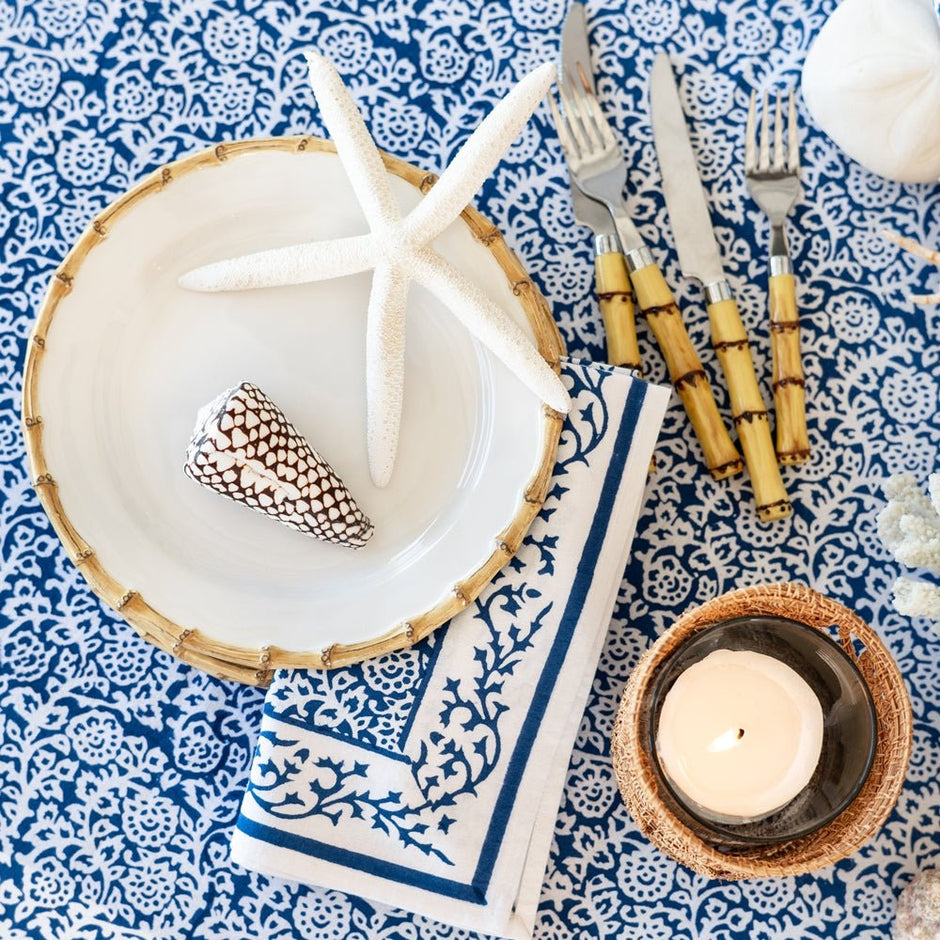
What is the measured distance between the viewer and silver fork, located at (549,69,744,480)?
0.64 meters

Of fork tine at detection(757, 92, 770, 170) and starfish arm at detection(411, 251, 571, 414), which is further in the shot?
fork tine at detection(757, 92, 770, 170)

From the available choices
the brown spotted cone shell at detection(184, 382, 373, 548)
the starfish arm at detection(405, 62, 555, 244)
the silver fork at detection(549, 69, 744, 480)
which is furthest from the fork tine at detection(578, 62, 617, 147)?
the brown spotted cone shell at detection(184, 382, 373, 548)

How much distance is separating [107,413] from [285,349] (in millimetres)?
119

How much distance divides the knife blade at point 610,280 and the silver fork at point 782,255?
0.31 feet

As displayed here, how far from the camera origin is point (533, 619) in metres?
0.61

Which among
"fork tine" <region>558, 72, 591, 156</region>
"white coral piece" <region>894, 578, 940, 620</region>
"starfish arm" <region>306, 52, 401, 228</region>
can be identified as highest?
"fork tine" <region>558, 72, 591, 156</region>

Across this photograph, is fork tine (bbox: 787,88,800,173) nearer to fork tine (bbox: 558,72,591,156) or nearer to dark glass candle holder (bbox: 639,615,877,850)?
fork tine (bbox: 558,72,591,156)

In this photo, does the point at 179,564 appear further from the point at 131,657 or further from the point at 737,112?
the point at 737,112

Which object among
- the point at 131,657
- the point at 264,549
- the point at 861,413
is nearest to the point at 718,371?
the point at 861,413

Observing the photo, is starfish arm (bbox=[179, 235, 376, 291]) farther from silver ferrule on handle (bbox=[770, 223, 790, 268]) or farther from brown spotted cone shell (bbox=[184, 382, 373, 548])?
silver ferrule on handle (bbox=[770, 223, 790, 268])

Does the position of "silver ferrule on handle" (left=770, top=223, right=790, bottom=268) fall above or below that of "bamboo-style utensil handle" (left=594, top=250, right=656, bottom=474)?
above

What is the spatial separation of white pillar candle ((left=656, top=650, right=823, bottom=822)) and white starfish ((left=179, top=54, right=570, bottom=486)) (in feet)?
0.63

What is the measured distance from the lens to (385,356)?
22.3 inches

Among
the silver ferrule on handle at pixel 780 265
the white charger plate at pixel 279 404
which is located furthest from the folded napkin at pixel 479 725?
the silver ferrule on handle at pixel 780 265
